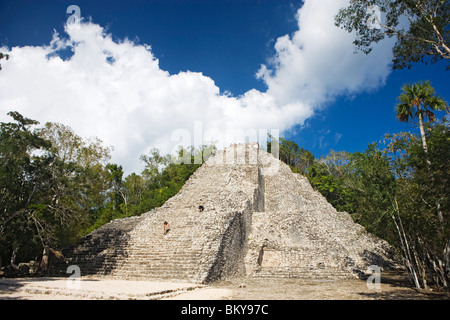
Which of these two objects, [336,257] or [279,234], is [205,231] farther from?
[336,257]

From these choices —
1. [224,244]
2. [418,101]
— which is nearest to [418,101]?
[418,101]

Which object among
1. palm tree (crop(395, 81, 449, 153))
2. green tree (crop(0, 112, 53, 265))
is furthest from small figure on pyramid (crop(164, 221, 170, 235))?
palm tree (crop(395, 81, 449, 153))

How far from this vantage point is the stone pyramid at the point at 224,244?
11.9m

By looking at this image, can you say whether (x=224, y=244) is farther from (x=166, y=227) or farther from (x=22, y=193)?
(x=22, y=193)

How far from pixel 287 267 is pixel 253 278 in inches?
78.0

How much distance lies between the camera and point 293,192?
24.7m

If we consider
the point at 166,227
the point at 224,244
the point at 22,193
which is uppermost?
the point at 22,193

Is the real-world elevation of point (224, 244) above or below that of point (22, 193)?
below

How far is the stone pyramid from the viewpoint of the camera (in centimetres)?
1188

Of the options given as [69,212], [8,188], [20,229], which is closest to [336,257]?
[69,212]

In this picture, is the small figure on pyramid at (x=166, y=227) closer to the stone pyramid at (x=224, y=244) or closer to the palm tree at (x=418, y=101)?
the stone pyramid at (x=224, y=244)

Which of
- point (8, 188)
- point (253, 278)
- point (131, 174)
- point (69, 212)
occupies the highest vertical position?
point (131, 174)

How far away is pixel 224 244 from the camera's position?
12.6 metres

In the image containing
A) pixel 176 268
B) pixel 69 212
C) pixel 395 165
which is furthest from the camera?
pixel 69 212
